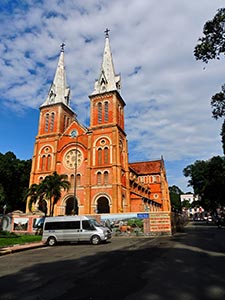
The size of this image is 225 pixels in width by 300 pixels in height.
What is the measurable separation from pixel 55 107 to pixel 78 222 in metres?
30.2

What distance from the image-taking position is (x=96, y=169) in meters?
→ 37.5

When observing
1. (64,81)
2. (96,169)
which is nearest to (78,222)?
(96,169)

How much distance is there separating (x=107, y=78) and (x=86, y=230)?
105ft

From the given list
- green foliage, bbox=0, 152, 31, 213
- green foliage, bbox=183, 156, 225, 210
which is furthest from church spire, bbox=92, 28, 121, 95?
green foliage, bbox=183, 156, 225, 210

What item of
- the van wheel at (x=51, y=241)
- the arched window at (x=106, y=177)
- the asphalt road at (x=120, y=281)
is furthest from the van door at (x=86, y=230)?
the arched window at (x=106, y=177)

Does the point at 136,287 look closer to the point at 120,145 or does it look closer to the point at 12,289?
the point at 12,289

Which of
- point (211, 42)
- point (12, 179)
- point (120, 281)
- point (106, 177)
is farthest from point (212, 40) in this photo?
point (12, 179)

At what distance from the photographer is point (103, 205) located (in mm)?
39094

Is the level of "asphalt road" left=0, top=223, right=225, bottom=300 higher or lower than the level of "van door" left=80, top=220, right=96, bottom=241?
lower

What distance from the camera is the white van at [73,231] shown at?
18250 mm

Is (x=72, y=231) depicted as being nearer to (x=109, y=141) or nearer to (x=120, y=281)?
(x=120, y=281)

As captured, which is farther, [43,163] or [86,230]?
[43,163]

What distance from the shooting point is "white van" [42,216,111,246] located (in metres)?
18.2

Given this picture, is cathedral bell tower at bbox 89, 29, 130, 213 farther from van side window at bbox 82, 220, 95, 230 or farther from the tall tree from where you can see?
the tall tree
